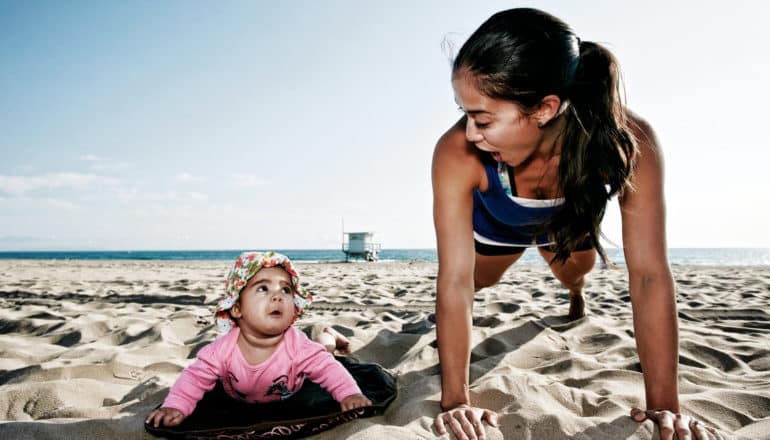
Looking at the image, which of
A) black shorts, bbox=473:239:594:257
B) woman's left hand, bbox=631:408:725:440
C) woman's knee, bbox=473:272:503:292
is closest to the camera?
woman's left hand, bbox=631:408:725:440

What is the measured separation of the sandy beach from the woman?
0.68 ft

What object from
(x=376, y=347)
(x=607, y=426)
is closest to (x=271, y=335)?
(x=376, y=347)

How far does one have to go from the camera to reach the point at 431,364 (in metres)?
2.43

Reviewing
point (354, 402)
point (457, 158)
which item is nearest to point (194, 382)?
point (354, 402)

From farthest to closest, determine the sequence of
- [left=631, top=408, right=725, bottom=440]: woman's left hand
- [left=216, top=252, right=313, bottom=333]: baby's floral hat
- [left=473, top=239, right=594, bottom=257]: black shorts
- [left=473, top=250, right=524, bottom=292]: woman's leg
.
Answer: [left=473, top=250, right=524, bottom=292]: woman's leg → [left=473, top=239, right=594, bottom=257]: black shorts → [left=216, top=252, right=313, bottom=333]: baby's floral hat → [left=631, top=408, right=725, bottom=440]: woman's left hand

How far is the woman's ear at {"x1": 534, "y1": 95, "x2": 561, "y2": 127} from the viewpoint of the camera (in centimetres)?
165

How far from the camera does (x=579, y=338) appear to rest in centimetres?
285

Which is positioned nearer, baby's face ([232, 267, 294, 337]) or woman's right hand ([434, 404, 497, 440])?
woman's right hand ([434, 404, 497, 440])

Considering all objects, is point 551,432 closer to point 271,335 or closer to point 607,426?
point 607,426

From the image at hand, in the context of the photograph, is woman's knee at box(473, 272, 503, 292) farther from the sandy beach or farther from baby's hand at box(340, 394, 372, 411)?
baby's hand at box(340, 394, 372, 411)

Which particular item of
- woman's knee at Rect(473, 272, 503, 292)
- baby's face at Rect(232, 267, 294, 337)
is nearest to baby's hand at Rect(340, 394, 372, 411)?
baby's face at Rect(232, 267, 294, 337)

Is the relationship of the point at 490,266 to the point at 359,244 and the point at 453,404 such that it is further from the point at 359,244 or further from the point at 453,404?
the point at 359,244

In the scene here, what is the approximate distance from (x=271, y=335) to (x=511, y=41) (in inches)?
60.7

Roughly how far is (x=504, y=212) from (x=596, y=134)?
671 mm
